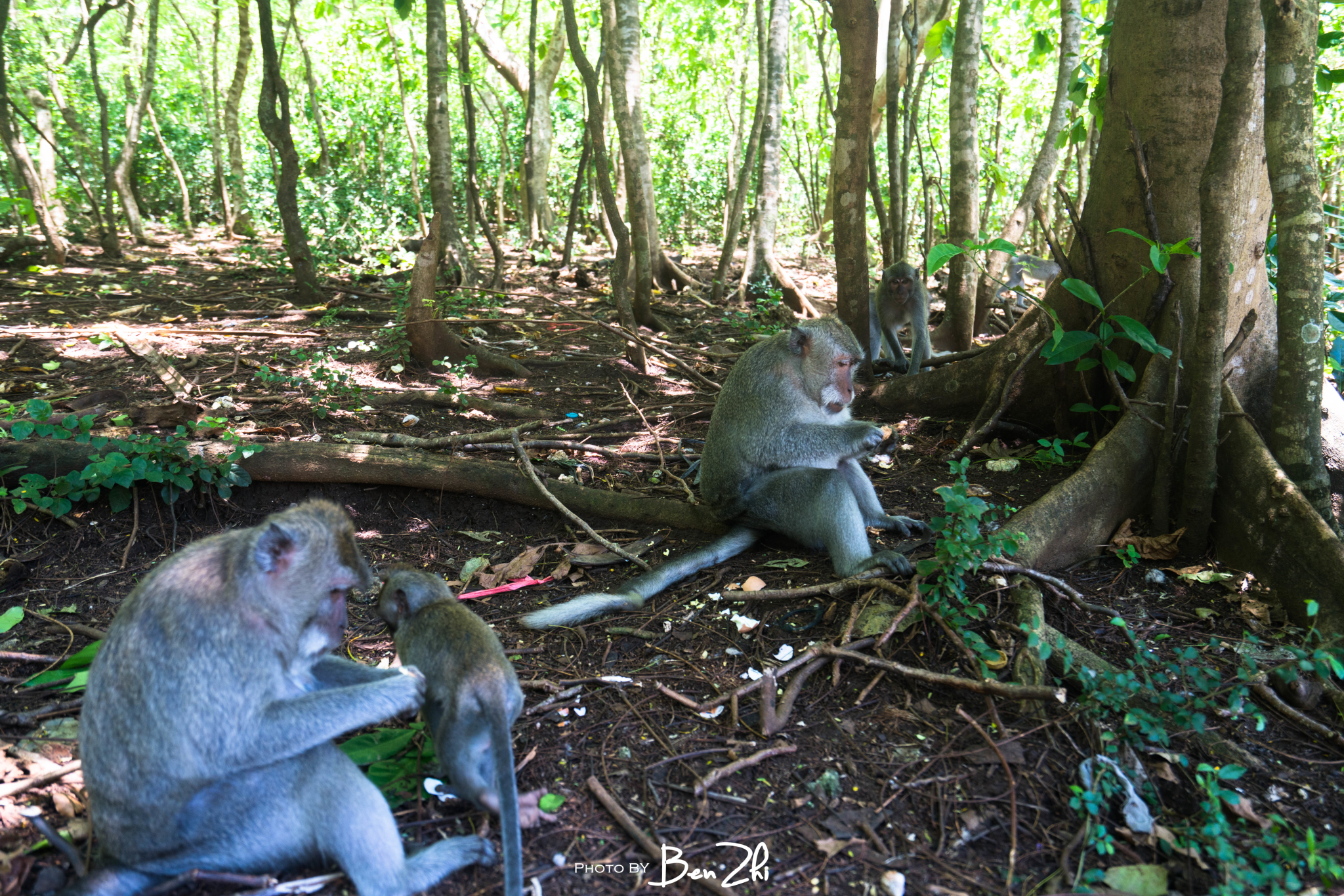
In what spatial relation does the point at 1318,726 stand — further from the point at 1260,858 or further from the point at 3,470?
the point at 3,470

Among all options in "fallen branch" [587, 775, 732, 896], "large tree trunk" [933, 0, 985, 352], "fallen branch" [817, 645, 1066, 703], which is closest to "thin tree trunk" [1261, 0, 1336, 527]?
"fallen branch" [817, 645, 1066, 703]

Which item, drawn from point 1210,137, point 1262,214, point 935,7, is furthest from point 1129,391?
point 935,7

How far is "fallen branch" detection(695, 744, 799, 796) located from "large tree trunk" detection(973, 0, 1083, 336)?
22.9 feet

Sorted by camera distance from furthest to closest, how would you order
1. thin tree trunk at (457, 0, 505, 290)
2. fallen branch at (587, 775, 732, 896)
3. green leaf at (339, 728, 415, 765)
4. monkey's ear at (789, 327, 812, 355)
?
1. thin tree trunk at (457, 0, 505, 290)
2. monkey's ear at (789, 327, 812, 355)
3. green leaf at (339, 728, 415, 765)
4. fallen branch at (587, 775, 732, 896)

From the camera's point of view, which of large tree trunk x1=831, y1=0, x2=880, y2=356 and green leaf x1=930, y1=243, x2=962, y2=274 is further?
large tree trunk x1=831, y1=0, x2=880, y2=356

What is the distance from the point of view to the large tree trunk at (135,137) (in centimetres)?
1484

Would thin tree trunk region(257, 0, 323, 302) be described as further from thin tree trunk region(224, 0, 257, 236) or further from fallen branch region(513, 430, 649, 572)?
thin tree trunk region(224, 0, 257, 236)

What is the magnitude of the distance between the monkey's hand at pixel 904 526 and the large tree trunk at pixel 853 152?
78.2 inches

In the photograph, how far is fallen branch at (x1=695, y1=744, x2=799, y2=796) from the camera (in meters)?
2.77

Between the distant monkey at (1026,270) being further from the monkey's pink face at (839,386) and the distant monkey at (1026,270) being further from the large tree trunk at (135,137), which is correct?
the large tree trunk at (135,137)

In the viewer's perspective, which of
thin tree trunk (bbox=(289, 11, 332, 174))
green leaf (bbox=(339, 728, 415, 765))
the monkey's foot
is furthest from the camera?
thin tree trunk (bbox=(289, 11, 332, 174))

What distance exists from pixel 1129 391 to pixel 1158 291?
Result: 22.8 inches

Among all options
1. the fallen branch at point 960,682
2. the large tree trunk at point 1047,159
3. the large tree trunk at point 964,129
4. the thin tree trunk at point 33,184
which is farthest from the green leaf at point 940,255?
the thin tree trunk at point 33,184

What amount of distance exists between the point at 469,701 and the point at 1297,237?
3.80 meters
